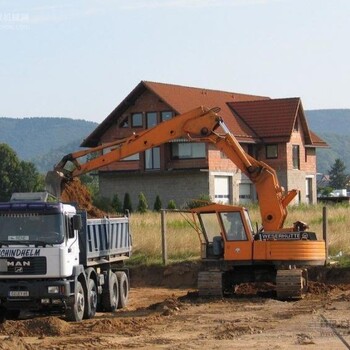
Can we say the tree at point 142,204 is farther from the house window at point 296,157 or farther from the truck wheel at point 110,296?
the truck wheel at point 110,296

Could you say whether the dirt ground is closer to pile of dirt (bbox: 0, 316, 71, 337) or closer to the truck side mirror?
pile of dirt (bbox: 0, 316, 71, 337)

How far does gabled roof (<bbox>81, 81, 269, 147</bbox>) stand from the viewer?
70312 millimetres

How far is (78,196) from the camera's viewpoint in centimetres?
3020

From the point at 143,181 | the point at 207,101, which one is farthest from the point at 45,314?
the point at 207,101

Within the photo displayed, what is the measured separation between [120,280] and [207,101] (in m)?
47.9

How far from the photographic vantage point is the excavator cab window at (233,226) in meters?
27.8

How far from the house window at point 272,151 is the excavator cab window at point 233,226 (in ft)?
150

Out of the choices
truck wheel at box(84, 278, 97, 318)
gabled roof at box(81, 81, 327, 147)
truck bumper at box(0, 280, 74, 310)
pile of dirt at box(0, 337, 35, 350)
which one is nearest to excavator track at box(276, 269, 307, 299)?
truck wheel at box(84, 278, 97, 318)

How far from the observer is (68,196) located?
97.3 ft

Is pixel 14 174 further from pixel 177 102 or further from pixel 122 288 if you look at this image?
Result: pixel 122 288

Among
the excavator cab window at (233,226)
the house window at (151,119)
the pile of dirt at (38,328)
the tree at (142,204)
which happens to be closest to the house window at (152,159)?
the house window at (151,119)

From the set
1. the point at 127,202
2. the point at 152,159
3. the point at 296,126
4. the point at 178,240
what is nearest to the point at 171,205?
the point at 127,202

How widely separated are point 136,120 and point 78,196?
41.8m

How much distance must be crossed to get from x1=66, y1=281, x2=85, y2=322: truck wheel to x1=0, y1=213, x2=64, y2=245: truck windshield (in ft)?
4.53
